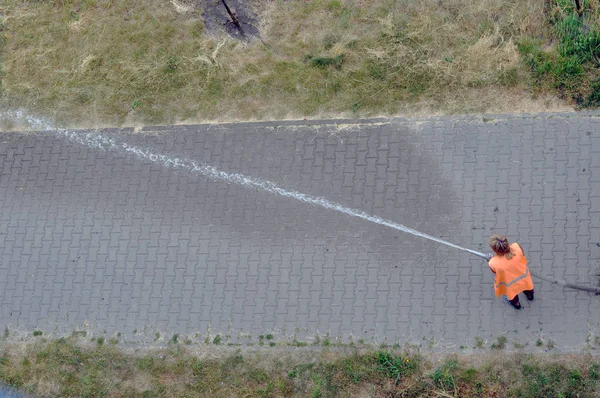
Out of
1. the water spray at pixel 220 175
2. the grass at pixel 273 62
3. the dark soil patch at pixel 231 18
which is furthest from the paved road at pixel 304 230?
the dark soil patch at pixel 231 18

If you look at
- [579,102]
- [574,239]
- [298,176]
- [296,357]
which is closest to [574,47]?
[579,102]

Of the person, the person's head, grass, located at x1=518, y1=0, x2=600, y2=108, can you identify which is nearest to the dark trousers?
the person

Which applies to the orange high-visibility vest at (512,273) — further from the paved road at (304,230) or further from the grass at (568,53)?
the grass at (568,53)

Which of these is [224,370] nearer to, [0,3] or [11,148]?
[11,148]

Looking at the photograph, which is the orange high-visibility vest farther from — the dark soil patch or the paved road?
the dark soil patch

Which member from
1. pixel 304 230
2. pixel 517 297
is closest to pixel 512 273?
pixel 517 297
